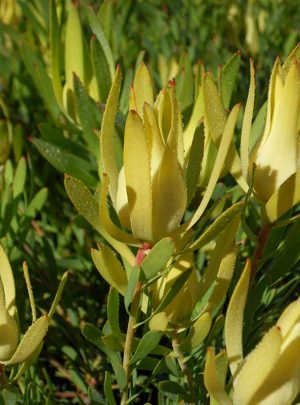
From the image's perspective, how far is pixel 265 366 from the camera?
467 mm

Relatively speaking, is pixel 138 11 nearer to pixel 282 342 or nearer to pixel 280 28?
pixel 280 28

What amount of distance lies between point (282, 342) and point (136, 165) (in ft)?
0.55

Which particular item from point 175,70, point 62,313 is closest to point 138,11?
point 175,70

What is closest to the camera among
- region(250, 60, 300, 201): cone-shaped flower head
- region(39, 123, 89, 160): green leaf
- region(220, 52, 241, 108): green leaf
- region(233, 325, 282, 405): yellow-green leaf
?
region(233, 325, 282, 405): yellow-green leaf

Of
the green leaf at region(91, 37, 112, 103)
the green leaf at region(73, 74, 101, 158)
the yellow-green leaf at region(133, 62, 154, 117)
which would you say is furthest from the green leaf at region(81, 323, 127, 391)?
the green leaf at region(91, 37, 112, 103)

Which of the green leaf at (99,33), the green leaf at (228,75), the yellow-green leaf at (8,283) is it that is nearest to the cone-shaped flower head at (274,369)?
the yellow-green leaf at (8,283)

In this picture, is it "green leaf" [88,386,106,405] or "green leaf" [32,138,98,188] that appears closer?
"green leaf" [88,386,106,405]

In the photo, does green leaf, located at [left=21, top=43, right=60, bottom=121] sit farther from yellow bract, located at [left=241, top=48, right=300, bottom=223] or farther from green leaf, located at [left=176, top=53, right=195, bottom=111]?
yellow bract, located at [left=241, top=48, right=300, bottom=223]

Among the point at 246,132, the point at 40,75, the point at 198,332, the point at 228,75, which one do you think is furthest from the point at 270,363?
the point at 40,75

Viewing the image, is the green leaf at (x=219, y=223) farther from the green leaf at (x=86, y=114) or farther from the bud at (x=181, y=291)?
the green leaf at (x=86, y=114)

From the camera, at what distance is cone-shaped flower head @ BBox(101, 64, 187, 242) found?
0.50 metres

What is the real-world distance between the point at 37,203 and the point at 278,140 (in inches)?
15.8

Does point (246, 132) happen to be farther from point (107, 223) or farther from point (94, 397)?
point (94, 397)

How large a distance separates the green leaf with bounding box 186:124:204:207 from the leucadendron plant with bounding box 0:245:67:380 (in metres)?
0.13
